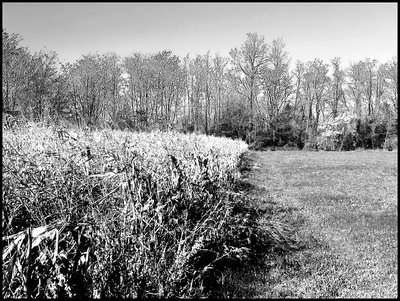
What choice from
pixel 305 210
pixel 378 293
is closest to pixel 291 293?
pixel 378 293

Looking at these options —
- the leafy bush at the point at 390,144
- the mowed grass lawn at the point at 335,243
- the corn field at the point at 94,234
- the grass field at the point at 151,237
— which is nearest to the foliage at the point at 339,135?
the leafy bush at the point at 390,144

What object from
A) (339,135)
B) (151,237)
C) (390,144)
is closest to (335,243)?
(151,237)

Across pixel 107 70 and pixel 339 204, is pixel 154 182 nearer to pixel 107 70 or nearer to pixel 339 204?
pixel 339 204

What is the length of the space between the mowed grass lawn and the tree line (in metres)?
20.2

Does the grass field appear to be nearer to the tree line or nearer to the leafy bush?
the tree line

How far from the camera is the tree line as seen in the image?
3148cm

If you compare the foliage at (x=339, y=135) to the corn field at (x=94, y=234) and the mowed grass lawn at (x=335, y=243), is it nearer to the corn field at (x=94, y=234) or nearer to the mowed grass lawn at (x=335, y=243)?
the mowed grass lawn at (x=335, y=243)

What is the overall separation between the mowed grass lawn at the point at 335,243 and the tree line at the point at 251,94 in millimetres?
20208

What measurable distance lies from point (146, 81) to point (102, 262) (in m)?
31.6

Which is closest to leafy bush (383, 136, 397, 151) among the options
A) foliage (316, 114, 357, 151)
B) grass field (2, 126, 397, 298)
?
foliage (316, 114, 357, 151)

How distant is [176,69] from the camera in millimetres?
34062

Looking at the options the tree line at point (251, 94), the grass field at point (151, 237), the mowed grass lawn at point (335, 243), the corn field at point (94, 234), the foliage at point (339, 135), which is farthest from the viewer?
the foliage at point (339, 135)

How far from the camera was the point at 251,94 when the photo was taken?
114 ft

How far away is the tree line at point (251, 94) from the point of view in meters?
31.5
